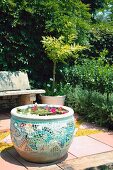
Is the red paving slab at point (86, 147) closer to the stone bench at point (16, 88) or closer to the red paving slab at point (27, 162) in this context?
the red paving slab at point (27, 162)

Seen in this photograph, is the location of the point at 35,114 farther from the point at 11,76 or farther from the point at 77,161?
the point at 11,76

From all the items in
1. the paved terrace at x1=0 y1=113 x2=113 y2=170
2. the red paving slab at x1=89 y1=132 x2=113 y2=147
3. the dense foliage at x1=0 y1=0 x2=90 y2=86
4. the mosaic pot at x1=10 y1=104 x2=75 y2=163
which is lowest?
the paved terrace at x1=0 y1=113 x2=113 y2=170

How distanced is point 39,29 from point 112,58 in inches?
146

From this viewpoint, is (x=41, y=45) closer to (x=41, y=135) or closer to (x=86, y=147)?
(x=86, y=147)

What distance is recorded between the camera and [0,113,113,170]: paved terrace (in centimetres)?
484

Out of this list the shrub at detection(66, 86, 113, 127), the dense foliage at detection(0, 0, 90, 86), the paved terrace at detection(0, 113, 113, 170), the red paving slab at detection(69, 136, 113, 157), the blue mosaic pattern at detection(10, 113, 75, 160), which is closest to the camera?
the blue mosaic pattern at detection(10, 113, 75, 160)

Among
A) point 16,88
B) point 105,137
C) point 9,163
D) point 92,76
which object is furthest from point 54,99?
point 9,163

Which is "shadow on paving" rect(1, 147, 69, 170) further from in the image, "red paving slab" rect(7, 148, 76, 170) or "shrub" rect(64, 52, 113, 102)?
"shrub" rect(64, 52, 113, 102)

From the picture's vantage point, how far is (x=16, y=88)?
8.05 metres

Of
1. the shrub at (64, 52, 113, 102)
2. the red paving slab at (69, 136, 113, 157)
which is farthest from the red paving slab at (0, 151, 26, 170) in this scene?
the shrub at (64, 52, 113, 102)

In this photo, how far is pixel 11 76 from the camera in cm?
811

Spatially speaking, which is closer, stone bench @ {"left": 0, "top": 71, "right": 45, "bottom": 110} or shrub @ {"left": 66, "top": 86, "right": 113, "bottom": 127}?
shrub @ {"left": 66, "top": 86, "right": 113, "bottom": 127}

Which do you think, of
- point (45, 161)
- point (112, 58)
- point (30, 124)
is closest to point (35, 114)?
point (30, 124)

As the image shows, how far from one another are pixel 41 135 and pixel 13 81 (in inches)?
139
